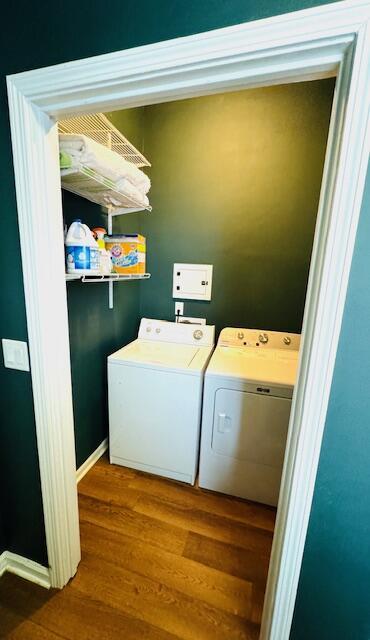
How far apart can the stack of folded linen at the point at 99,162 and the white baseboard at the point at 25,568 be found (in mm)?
1792

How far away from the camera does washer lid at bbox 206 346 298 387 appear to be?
1.48 m

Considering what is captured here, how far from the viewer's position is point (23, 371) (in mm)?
1014

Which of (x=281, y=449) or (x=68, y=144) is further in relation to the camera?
(x=281, y=449)

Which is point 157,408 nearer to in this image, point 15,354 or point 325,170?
point 15,354

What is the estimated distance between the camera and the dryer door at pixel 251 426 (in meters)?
1.47

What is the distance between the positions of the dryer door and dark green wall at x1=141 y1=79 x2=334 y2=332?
804mm

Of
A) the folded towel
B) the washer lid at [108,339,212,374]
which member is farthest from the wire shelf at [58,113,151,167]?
the washer lid at [108,339,212,374]

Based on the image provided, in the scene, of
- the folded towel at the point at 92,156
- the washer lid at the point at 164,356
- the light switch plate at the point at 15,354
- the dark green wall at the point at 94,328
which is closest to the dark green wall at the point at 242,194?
the dark green wall at the point at 94,328

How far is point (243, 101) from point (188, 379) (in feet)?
6.56

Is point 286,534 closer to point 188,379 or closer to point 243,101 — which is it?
point 188,379

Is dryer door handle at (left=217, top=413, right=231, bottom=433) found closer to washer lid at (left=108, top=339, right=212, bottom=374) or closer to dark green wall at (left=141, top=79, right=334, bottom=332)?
washer lid at (left=108, top=339, right=212, bottom=374)

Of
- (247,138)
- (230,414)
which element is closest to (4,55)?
(247,138)

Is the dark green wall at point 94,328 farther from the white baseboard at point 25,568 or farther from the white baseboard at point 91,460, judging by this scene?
the white baseboard at point 25,568

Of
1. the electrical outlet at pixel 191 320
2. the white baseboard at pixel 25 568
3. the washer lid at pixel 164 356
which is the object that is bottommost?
the white baseboard at pixel 25 568
